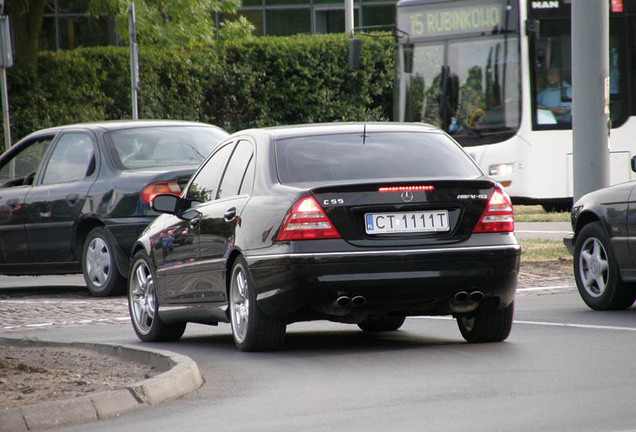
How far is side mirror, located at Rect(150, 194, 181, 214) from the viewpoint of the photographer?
9.97m

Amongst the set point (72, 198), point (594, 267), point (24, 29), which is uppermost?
point (24, 29)

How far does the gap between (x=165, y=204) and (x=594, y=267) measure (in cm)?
373

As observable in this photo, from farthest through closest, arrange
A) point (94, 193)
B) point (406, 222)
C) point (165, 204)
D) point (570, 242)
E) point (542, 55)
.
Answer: point (542, 55)
point (94, 193)
point (570, 242)
point (165, 204)
point (406, 222)

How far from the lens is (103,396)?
690cm

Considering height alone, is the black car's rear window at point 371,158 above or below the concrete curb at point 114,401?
above

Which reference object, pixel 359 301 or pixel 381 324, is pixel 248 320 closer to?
pixel 359 301

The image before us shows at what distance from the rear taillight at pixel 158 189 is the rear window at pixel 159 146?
0.49 meters

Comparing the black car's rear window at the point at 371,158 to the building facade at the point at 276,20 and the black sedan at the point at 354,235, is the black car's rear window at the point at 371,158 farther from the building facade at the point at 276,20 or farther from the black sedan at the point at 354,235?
the building facade at the point at 276,20

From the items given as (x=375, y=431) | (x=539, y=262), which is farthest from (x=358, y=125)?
(x=539, y=262)

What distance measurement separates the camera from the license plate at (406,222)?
8.67 meters

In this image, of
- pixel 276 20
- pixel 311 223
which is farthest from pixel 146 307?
pixel 276 20

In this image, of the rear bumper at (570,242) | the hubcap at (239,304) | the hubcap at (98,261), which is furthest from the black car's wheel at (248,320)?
the hubcap at (98,261)

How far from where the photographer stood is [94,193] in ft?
45.3

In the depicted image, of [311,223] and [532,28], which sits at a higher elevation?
[532,28]
